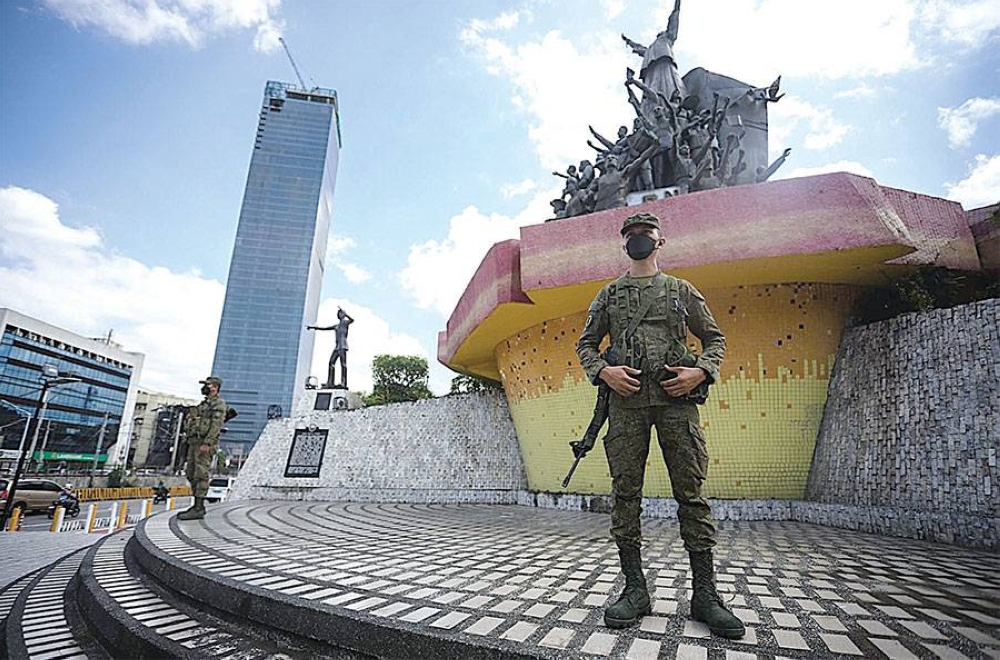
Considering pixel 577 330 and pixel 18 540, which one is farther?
pixel 577 330

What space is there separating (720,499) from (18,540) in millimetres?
10903

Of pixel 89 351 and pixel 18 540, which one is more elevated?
pixel 89 351

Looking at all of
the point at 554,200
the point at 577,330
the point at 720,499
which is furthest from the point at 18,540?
the point at 554,200

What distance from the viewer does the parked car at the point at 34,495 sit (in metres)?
14.3

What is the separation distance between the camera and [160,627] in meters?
2.57

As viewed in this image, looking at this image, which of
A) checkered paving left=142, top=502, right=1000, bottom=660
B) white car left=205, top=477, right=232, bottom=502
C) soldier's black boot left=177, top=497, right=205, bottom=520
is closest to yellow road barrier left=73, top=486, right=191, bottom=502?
white car left=205, top=477, right=232, bottom=502

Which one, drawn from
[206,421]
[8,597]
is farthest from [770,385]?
[8,597]

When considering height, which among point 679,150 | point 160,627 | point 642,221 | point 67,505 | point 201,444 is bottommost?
point 67,505

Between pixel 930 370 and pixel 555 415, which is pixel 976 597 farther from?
pixel 555 415

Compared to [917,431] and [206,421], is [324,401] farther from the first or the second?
[917,431]

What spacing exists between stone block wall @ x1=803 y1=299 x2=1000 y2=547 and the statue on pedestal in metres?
14.4

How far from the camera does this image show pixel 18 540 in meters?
7.15

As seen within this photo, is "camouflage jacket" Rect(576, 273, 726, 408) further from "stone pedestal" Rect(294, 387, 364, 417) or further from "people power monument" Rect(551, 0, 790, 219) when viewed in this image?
"stone pedestal" Rect(294, 387, 364, 417)

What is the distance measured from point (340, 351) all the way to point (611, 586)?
16.0 metres
